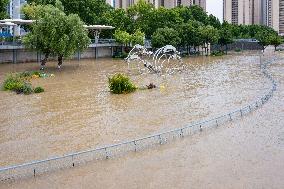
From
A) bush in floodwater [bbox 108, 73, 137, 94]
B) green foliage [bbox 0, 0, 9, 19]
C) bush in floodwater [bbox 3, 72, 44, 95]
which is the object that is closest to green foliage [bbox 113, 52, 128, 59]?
green foliage [bbox 0, 0, 9, 19]

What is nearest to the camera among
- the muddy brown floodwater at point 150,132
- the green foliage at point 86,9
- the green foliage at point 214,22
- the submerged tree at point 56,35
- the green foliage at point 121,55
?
the muddy brown floodwater at point 150,132

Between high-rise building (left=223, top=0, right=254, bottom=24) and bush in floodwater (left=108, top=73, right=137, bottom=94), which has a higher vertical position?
high-rise building (left=223, top=0, right=254, bottom=24)

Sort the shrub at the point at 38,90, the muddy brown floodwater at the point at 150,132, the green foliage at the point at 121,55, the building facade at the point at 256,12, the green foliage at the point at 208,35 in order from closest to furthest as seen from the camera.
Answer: the muddy brown floodwater at the point at 150,132, the shrub at the point at 38,90, the green foliage at the point at 121,55, the green foliage at the point at 208,35, the building facade at the point at 256,12

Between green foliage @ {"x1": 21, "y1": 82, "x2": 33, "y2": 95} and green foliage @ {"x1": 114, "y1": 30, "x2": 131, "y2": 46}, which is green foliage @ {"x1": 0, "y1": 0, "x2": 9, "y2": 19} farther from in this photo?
green foliage @ {"x1": 21, "y1": 82, "x2": 33, "y2": 95}

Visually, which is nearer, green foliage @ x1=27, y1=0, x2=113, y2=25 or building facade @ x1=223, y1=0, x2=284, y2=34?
green foliage @ x1=27, y1=0, x2=113, y2=25

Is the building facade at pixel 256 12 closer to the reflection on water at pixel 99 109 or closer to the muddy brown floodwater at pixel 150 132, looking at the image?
the reflection on water at pixel 99 109

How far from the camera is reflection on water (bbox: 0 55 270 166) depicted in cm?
2023

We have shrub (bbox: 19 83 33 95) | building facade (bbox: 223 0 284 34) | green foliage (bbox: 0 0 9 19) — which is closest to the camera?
shrub (bbox: 19 83 33 95)

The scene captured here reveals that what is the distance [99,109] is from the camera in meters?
27.7

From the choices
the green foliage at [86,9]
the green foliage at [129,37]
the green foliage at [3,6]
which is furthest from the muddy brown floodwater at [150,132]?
the green foliage at [86,9]

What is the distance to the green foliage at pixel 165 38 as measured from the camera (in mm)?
70625

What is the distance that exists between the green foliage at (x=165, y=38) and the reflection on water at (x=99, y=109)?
26.2 meters

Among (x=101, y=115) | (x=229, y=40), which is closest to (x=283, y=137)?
(x=101, y=115)

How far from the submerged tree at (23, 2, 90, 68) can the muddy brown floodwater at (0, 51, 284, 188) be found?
25.7 feet
